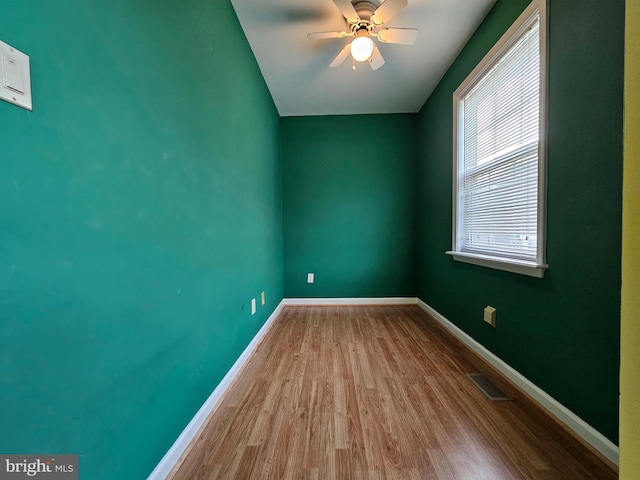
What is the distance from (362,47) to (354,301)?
Result: 9.02ft

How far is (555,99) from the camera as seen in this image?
124 centimetres

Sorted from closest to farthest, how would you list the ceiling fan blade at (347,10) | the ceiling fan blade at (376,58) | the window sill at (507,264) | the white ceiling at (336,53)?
the window sill at (507,264)
the ceiling fan blade at (347,10)
the white ceiling at (336,53)
the ceiling fan blade at (376,58)

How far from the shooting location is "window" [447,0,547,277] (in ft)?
4.49

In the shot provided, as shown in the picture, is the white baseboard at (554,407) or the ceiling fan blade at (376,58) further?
the ceiling fan blade at (376,58)

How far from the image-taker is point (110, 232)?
73 centimetres

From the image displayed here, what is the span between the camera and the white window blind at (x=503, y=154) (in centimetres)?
141

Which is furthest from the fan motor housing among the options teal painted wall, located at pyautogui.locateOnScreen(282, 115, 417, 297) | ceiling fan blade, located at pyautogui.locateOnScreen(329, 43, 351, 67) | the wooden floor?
the wooden floor

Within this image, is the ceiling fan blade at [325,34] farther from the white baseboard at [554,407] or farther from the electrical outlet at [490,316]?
the white baseboard at [554,407]

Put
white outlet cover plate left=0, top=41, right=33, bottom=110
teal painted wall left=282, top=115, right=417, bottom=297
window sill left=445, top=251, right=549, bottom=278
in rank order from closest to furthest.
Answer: white outlet cover plate left=0, top=41, right=33, bottom=110
window sill left=445, top=251, right=549, bottom=278
teal painted wall left=282, top=115, right=417, bottom=297

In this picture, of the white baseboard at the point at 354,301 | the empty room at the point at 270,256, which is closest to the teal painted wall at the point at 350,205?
the white baseboard at the point at 354,301

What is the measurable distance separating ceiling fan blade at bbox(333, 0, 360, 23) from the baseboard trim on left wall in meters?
2.43

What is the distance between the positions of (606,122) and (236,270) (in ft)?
6.64

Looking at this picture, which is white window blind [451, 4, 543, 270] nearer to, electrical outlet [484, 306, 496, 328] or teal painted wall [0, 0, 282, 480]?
electrical outlet [484, 306, 496, 328]

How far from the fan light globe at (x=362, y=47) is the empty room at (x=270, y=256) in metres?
0.01
